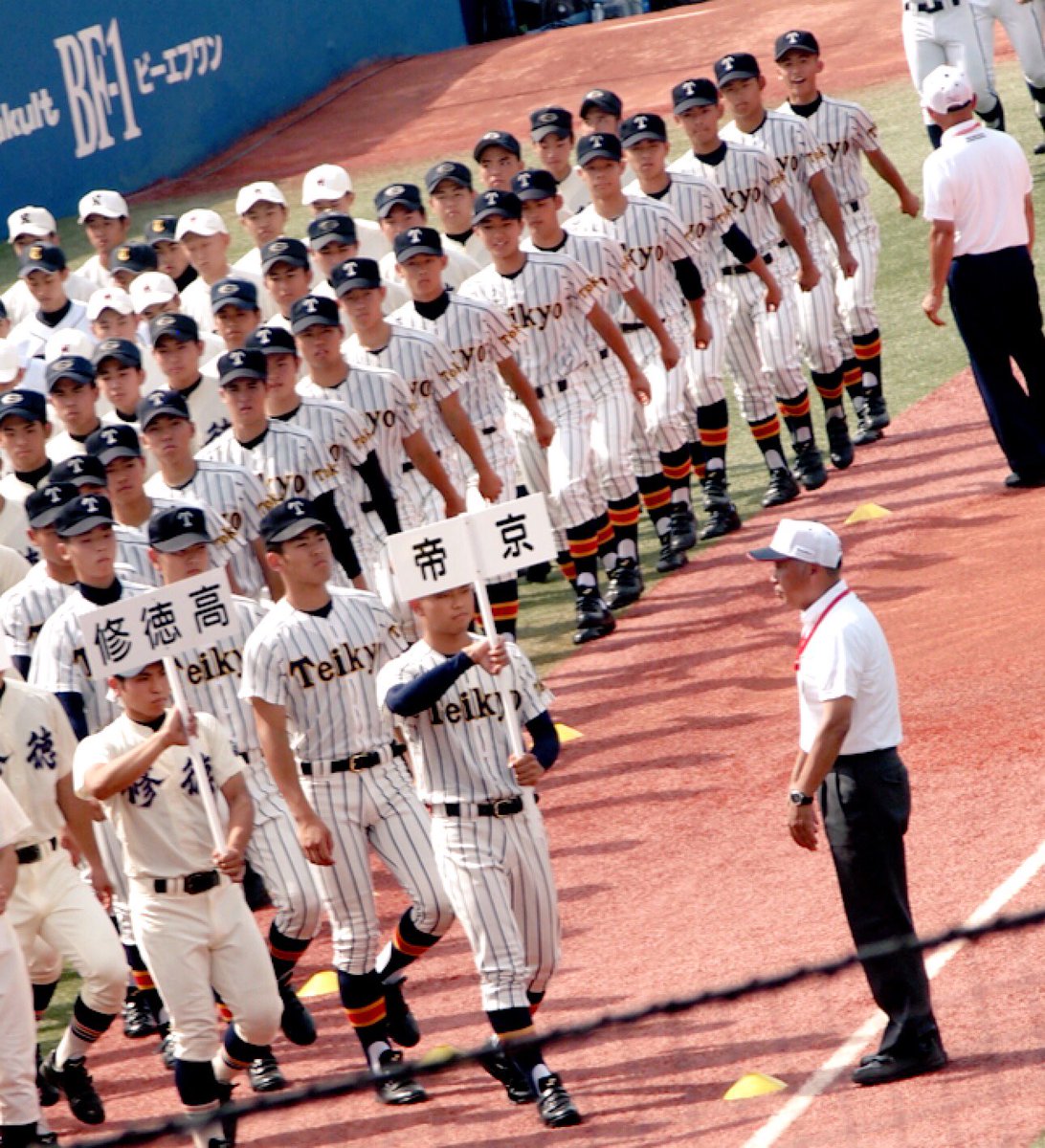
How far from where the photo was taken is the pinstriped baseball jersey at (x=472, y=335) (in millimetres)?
10188

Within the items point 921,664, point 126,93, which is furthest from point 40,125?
point 921,664

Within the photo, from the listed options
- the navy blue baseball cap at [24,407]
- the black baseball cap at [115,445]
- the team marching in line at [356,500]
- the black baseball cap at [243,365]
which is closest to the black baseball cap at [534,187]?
the team marching in line at [356,500]

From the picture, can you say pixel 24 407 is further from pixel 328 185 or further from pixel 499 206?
pixel 328 185

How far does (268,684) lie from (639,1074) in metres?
1.63

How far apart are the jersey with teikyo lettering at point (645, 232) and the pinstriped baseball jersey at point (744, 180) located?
1.71 feet

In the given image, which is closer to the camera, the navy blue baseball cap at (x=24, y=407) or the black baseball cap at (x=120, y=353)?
the navy blue baseball cap at (x=24, y=407)

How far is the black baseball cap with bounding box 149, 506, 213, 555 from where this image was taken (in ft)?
25.0

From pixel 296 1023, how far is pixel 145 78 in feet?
51.2

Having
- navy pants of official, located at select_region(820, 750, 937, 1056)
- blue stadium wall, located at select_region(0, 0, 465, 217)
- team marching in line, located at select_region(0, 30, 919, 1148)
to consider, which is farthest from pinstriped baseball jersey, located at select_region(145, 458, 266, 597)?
blue stadium wall, located at select_region(0, 0, 465, 217)

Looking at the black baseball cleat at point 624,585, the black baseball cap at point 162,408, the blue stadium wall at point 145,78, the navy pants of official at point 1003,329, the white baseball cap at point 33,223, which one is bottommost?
the black baseball cleat at point 624,585

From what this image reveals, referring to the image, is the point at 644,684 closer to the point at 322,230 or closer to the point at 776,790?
the point at 776,790

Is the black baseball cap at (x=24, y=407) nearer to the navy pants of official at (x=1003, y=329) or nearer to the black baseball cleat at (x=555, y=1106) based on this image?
the black baseball cleat at (x=555, y=1106)

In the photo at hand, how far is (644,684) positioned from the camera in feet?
33.6

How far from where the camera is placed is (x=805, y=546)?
633 cm
